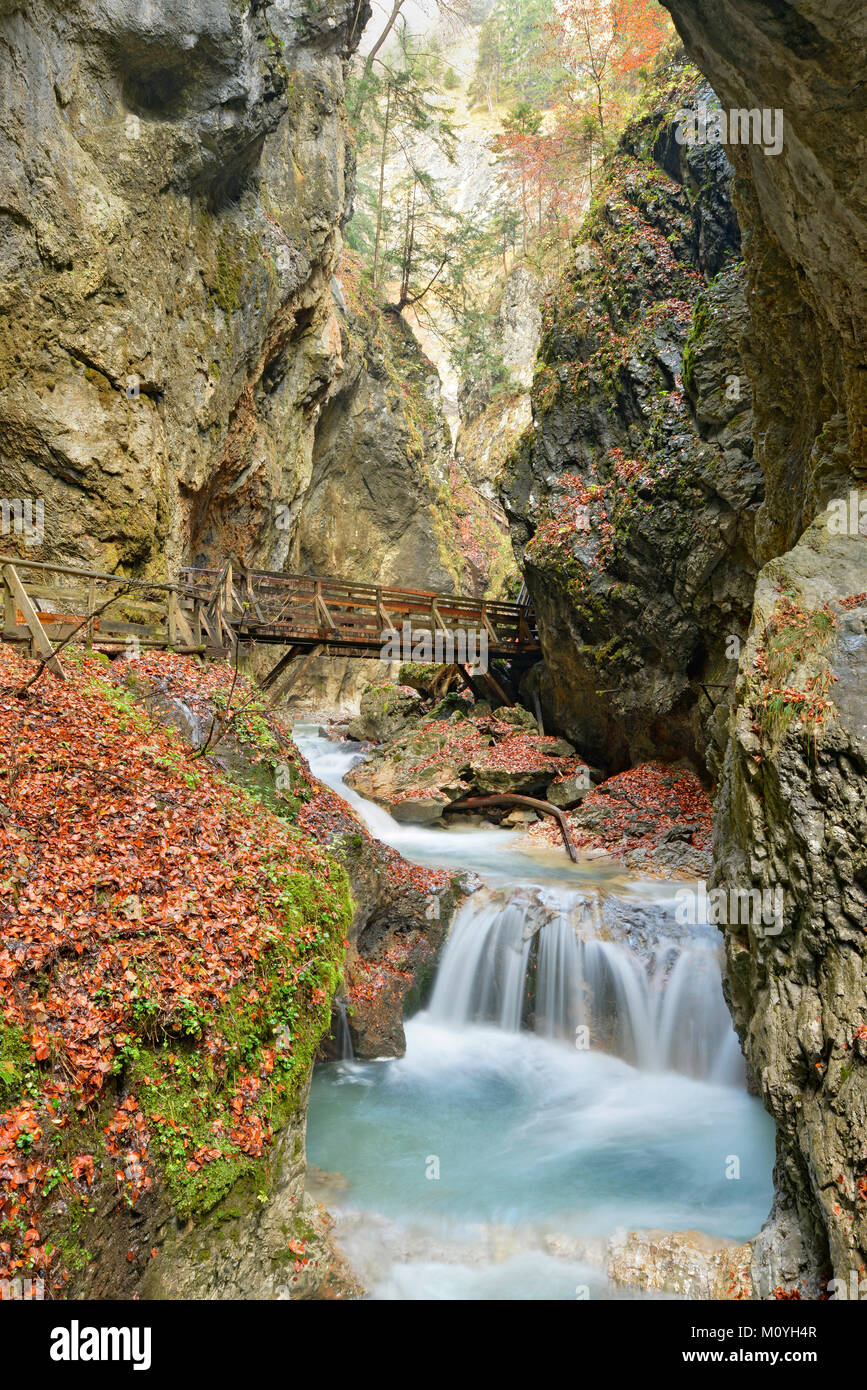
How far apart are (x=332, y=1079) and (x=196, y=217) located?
1678 cm

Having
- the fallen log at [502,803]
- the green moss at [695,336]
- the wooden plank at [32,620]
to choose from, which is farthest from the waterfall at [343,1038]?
the green moss at [695,336]

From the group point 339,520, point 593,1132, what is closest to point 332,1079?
point 593,1132

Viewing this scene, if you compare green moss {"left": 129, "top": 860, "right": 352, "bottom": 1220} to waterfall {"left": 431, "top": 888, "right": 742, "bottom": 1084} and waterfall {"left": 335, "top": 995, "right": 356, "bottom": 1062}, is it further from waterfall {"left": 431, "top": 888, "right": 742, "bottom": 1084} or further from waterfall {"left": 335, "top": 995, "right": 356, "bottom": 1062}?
waterfall {"left": 431, "top": 888, "right": 742, "bottom": 1084}

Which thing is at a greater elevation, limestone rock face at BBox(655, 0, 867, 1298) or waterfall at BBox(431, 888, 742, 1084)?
limestone rock face at BBox(655, 0, 867, 1298)

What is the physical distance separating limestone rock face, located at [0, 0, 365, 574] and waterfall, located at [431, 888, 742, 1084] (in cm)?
917

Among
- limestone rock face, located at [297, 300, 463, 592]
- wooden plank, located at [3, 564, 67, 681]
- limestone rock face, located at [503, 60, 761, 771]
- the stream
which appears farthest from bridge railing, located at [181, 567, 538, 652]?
limestone rock face, located at [297, 300, 463, 592]

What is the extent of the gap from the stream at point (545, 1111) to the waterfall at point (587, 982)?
2 centimetres

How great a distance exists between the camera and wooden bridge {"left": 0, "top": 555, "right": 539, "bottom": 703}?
905 centimetres

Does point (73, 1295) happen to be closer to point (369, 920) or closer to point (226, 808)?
point (226, 808)

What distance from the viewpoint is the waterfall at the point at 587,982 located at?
30.3ft

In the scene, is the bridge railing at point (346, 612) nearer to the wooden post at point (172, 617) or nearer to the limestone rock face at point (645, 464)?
the wooden post at point (172, 617)
